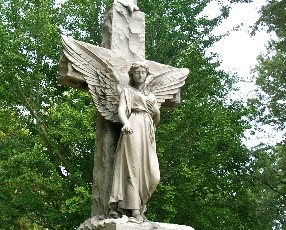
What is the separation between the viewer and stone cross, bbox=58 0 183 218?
5902 mm

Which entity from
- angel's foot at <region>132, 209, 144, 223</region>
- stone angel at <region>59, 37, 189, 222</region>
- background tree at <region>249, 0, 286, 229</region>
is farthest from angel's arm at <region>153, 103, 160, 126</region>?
background tree at <region>249, 0, 286, 229</region>

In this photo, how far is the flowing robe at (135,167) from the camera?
5.53 meters

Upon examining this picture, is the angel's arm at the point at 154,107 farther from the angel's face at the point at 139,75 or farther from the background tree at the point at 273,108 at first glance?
the background tree at the point at 273,108

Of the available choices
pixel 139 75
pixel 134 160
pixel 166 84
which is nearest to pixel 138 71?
pixel 139 75

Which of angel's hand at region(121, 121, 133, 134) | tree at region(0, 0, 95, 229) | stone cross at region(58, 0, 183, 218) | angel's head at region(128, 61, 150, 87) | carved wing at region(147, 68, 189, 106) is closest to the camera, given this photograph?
angel's hand at region(121, 121, 133, 134)

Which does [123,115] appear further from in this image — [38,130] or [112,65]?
[38,130]

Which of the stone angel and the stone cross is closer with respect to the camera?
the stone angel

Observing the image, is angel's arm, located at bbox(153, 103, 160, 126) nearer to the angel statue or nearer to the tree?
the angel statue

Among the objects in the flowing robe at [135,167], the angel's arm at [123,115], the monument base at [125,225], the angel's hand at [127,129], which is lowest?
the monument base at [125,225]

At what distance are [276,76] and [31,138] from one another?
27.8ft

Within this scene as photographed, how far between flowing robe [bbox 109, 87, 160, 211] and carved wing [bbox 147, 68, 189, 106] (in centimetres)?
68

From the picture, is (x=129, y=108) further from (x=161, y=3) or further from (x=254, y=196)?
(x=254, y=196)

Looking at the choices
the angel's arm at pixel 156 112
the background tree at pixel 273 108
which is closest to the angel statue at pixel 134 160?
the angel's arm at pixel 156 112

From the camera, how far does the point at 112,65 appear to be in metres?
6.32
